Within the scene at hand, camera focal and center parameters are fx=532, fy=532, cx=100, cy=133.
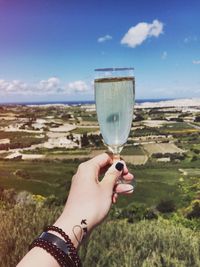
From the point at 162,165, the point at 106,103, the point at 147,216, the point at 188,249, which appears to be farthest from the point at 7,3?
the point at 106,103

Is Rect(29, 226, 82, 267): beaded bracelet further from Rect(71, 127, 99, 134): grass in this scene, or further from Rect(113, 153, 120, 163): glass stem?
Rect(71, 127, 99, 134): grass

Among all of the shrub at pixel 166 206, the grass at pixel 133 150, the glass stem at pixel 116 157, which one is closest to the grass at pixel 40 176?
the grass at pixel 133 150

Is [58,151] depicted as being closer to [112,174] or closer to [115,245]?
[115,245]

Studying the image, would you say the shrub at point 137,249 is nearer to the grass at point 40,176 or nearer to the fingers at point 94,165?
the fingers at point 94,165

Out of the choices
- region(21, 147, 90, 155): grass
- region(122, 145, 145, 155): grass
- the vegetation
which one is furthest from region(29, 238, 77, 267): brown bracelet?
region(21, 147, 90, 155): grass

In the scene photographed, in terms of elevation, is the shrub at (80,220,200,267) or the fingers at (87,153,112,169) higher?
the fingers at (87,153,112,169)
